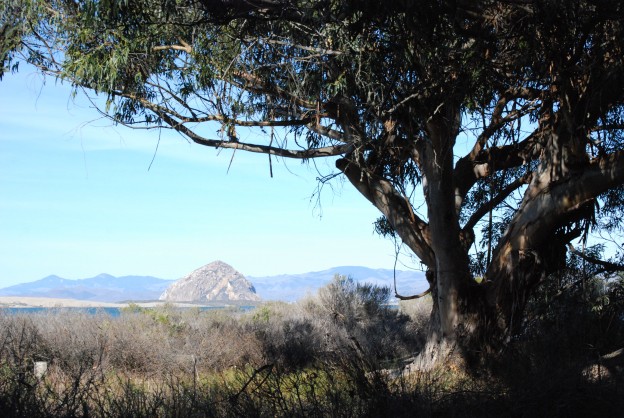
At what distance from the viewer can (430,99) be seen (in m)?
8.20

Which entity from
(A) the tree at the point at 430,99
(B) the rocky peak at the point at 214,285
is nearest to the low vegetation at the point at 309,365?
(A) the tree at the point at 430,99

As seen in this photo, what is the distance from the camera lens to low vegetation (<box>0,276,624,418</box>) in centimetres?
469

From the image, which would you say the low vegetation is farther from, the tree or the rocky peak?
the rocky peak

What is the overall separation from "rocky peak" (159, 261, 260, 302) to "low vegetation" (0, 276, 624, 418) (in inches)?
1699

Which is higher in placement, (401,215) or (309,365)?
(401,215)

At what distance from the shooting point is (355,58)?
7.60m

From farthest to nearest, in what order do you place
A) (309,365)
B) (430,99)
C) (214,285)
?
(214,285)
(309,365)
(430,99)

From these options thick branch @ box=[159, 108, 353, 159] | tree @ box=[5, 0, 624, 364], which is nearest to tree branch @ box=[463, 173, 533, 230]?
tree @ box=[5, 0, 624, 364]

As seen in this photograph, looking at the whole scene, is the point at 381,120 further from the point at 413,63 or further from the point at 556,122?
the point at 556,122

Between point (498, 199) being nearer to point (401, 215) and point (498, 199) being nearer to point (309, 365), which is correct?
point (401, 215)

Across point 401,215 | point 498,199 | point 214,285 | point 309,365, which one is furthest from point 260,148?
point 214,285

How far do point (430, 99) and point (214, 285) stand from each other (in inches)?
2346

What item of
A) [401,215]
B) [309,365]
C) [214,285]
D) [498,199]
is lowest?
[309,365]

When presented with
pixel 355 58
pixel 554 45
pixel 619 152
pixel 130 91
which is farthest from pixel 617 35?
pixel 130 91
